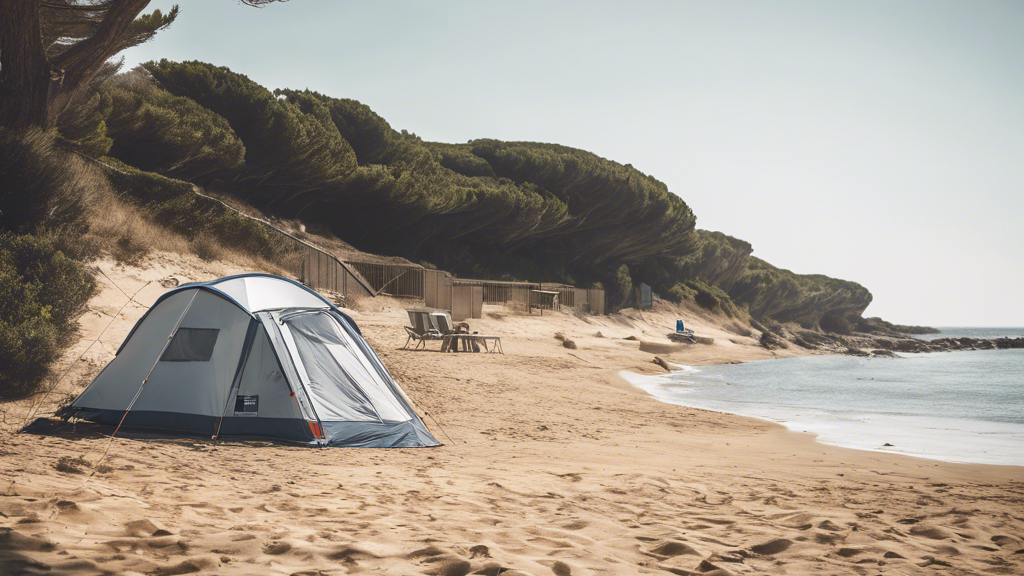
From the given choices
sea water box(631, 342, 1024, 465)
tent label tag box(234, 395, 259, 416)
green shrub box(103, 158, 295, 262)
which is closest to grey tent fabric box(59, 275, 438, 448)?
tent label tag box(234, 395, 259, 416)

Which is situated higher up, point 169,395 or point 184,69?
point 184,69

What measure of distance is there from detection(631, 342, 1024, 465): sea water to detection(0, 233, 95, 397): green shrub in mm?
10281

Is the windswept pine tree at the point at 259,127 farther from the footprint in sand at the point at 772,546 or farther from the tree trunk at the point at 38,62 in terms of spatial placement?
the footprint in sand at the point at 772,546

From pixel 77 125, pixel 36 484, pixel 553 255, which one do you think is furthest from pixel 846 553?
pixel 553 255

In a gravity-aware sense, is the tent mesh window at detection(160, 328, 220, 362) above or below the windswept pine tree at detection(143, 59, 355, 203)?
below

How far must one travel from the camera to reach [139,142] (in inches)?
951

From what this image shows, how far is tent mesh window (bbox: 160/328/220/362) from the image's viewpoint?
718cm

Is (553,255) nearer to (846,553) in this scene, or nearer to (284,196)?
(284,196)

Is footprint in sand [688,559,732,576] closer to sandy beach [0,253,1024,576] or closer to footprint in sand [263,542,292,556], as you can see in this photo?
sandy beach [0,253,1024,576]

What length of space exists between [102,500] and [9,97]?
11.3 meters

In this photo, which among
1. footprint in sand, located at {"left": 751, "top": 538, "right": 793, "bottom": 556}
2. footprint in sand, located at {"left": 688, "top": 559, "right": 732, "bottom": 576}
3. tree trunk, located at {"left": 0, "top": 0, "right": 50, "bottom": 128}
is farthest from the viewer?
tree trunk, located at {"left": 0, "top": 0, "right": 50, "bottom": 128}

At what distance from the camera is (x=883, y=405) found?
14.4m

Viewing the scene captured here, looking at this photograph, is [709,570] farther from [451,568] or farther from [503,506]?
[503,506]

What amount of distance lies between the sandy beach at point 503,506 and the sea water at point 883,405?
1.46 m
